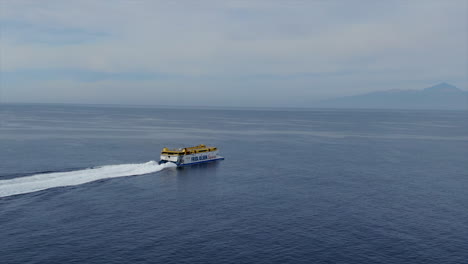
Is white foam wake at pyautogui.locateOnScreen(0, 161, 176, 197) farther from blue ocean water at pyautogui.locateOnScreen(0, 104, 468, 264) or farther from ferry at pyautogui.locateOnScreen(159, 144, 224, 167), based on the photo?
ferry at pyautogui.locateOnScreen(159, 144, 224, 167)

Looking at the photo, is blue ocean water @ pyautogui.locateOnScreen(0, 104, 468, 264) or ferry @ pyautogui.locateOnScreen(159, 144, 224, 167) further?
ferry @ pyautogui.locateOnScreen(159, 144, 224, 167)

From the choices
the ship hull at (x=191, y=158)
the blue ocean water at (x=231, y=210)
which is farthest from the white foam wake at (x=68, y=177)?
the ship hull at (x=191, y=158)

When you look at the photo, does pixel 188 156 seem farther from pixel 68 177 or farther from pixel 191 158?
pixel 68 177

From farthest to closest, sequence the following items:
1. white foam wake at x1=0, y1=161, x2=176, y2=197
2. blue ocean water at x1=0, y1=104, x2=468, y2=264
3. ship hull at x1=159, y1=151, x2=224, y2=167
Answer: ship hull at x1=159, y1=151, x2=224, y2=167
white foam wake at x1=0, y1=161, x2=176, y2=197
blue ocean water at x1=0, y1=104, x2=468, y2=264

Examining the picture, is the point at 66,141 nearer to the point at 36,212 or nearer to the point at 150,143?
the point at 150,143

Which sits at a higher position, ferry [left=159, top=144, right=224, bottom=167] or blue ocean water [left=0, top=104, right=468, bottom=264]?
ferry [left=159, top=144, right=224, bottom=167]

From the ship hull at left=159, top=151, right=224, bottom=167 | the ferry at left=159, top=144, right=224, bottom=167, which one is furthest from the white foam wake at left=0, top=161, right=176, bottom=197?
the ferry at left=159, top=144, right=224, bottom=167

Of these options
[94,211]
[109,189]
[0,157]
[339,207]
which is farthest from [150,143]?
[339,207]
